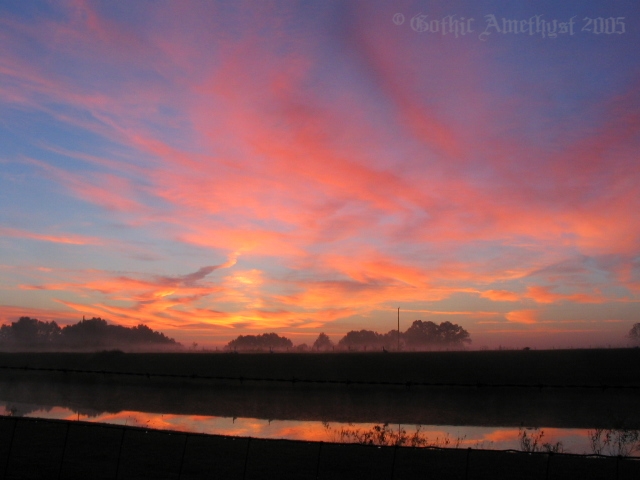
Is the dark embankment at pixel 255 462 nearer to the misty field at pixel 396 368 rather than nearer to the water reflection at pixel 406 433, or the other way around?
the water reflection at pixel 406 433

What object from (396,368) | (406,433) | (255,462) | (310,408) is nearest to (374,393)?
(310,408)

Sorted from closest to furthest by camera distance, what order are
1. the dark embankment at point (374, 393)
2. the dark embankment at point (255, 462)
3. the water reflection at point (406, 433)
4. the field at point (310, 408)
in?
the dark embankment at point (255, 462), the field at point (310, 408), the water reflection at point (406, 433), the dark embankment at point (374, 393)

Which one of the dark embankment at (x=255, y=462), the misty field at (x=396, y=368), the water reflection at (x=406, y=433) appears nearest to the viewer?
the dark embankment at (x=255, y=462)

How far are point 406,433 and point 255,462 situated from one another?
905 cm

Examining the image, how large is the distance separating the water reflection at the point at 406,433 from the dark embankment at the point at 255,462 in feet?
11.4

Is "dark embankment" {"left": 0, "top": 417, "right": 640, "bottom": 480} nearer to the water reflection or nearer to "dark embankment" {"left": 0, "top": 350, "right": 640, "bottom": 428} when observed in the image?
the water reflection

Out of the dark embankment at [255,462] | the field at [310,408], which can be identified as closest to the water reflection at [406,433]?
the field at [310,408]

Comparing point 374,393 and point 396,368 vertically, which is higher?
point 396,368

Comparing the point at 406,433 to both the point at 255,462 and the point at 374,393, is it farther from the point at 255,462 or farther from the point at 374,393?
the point at 374,393

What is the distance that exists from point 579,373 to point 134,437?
42.7 meters

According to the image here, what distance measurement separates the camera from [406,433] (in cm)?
2406

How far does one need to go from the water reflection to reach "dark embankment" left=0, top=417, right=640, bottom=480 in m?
3.46

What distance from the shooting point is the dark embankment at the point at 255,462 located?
15.3m

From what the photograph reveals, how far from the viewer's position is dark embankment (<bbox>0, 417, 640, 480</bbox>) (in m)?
15.3
